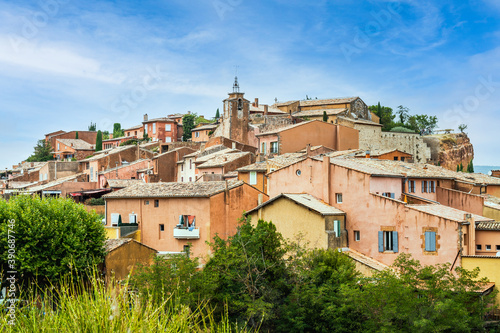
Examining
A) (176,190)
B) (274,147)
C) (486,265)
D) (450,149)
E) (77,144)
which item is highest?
(77,144)

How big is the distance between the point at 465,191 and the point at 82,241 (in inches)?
1060

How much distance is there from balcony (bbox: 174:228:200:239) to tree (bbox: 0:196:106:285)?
9.08 meters

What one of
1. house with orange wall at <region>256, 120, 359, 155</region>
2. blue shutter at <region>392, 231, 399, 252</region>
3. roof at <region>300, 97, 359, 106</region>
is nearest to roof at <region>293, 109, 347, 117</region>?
roof at <region>300, 97, 359, 106</region>

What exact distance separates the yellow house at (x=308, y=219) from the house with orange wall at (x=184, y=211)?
15.5ft

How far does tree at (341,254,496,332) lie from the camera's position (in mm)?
21317

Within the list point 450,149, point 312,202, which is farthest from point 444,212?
point 450,149

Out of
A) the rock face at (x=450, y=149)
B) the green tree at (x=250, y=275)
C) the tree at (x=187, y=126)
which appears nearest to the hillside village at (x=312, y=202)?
the green tree at (x=250, y=275)

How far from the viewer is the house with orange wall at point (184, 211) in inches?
1383

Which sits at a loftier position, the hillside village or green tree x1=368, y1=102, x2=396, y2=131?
green tree x1=368, y1=102, x2=396, y2=131

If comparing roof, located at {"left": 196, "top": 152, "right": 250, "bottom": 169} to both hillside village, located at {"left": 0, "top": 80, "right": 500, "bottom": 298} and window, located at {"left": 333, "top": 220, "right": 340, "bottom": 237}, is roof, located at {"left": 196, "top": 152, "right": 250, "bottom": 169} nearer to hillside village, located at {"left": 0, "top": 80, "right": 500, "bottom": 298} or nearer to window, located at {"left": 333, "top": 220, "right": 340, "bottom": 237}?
hillside village, located at {"left": 0, "top": 80, "right": 500, "bottom": 298}

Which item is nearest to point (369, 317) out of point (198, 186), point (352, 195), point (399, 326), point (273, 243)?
point (399, 326)

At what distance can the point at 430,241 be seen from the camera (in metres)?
27.2

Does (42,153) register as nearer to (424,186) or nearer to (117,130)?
(117,130)

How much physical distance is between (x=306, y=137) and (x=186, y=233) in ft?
71.4
